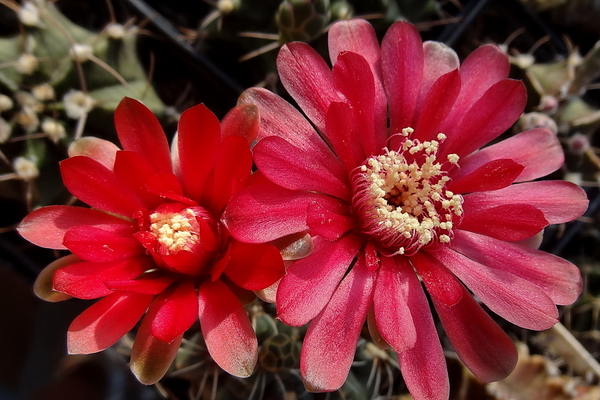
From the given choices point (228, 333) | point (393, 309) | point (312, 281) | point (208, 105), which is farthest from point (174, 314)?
point (208, 105)

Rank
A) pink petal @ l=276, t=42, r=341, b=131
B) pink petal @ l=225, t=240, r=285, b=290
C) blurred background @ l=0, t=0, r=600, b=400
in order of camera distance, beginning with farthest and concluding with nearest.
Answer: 1. blurred background @ l=0, t=0, r=600, b=400
2. pink petal @ l=276, t=42, r=341, b=131
3. pink petal @ l=225, t=240, r=285, b=290

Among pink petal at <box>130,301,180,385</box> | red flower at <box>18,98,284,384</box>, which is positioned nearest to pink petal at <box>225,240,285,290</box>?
red flower at <box>18,98,284,384</box>

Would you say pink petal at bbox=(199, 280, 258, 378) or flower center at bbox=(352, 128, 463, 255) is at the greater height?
flower center at bbox=(352, 128, 463, 255)

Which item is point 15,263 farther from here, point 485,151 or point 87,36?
point 485,151

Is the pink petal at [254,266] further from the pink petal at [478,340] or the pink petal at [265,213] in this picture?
the pink petal at [478,340]

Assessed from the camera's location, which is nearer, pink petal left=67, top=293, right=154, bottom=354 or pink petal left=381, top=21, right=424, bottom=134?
pink petal left=67, top=293, right=154, bottom=354

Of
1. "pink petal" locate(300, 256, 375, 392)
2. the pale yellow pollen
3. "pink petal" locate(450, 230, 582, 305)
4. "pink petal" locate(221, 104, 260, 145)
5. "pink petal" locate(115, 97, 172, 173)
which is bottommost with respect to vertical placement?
"pink petal" locate(300, 256, 375, 392)

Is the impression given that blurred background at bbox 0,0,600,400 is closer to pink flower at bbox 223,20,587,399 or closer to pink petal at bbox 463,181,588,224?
pink flower at bbox 223,20,587,399
